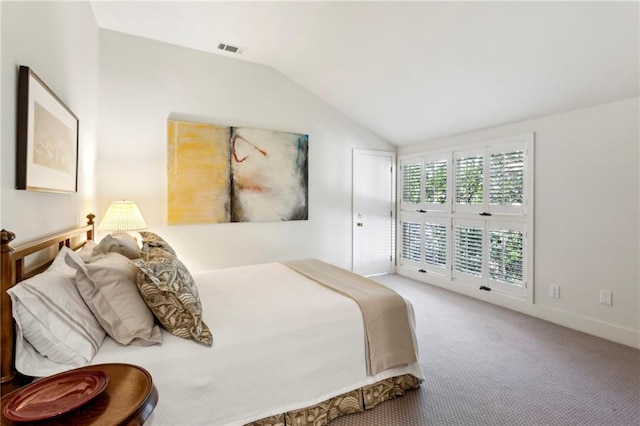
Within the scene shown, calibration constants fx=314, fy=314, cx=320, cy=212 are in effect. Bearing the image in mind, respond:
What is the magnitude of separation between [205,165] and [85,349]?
2776 mm

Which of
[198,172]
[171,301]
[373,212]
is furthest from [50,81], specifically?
[373,212]

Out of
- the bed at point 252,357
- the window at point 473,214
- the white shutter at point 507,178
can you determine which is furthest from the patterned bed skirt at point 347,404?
the white shutter at point 507,178

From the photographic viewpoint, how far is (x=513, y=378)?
88.0 inches

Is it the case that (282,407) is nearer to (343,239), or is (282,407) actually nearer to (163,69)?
(343,239)

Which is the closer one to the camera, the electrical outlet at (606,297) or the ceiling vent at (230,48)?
the electrical outlet at (606,297)

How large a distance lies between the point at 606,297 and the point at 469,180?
1.82 m

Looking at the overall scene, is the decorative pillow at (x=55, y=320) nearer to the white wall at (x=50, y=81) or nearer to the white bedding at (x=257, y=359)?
the white bedding at (x=257, y=359)

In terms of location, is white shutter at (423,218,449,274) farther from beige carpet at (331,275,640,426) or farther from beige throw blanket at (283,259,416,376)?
beige throw blanket at (283,259,416,376)

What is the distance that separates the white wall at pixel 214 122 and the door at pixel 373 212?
6.4 inches

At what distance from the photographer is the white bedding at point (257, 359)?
4.54ft

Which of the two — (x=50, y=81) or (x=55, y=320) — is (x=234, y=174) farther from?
(x=55, y=320)

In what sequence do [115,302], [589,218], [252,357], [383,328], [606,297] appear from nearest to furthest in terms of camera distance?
→ [115,302] → [252,357] → [383,328] → [606,297] → [589,218]

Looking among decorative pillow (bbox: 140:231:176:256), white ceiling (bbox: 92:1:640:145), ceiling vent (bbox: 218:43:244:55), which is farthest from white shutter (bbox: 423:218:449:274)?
decorative pillow (bbox: 140:231:176:256)

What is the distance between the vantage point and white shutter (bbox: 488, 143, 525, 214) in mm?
3516
